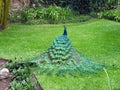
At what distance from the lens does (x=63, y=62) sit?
192 inches

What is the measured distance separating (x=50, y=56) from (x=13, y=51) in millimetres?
1431

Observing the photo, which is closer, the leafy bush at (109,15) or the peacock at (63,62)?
the peacock at (63,62)

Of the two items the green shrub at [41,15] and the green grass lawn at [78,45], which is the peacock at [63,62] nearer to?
Answer: the green grass lawn at [78,45]

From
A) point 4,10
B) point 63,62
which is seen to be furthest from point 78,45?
point 4,10

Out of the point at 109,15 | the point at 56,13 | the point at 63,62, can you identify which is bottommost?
the point at 63,62

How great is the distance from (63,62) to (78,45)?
193cm

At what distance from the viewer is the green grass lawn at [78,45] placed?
4.62 metres

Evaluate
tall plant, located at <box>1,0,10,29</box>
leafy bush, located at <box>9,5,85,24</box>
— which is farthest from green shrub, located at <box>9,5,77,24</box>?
tall plant, located at <box>1,0,10,29</box>

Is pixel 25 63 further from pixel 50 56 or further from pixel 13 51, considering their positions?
pixel 13 51

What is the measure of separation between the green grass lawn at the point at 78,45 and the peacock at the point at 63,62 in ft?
0.37

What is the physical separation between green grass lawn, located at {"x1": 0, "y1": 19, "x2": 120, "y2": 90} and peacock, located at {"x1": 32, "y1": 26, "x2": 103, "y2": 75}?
0.11m

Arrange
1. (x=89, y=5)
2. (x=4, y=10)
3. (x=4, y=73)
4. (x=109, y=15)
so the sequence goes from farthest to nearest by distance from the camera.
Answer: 1. (x=89, y=5)
2. (x=109, y=15)
3. (x=4, y=10)
4. (x=4, y=73)

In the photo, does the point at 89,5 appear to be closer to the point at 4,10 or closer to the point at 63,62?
the point at 4,10

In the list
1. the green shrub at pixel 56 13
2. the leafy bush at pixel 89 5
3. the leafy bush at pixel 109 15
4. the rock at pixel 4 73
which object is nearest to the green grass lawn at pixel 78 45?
the leafy bush at pixel 109 15
